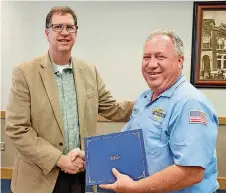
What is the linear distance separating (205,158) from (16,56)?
3.07 m

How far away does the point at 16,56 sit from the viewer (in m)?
3.73

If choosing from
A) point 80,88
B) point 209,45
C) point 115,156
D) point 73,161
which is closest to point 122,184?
point 115,156

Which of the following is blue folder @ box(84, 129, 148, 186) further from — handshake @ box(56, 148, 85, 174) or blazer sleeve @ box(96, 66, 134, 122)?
blazer sleeve @ box(96, 66, 134, 122)

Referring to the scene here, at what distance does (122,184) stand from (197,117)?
396 millimetres

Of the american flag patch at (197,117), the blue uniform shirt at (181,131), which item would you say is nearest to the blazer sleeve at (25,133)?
the blue uniform shirt at (181,131)

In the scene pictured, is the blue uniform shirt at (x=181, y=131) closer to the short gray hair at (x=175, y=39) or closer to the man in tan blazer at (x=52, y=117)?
the short gray hair at (x=175, y=39)

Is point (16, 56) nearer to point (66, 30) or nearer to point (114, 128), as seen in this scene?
point (114, 128)

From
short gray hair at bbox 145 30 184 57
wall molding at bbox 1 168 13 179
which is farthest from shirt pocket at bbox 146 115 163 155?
wall molding at bbox 1 168 13 179

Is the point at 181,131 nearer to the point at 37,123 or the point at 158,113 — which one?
the point at 158,113

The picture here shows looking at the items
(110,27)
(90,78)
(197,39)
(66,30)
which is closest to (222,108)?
(197,39)

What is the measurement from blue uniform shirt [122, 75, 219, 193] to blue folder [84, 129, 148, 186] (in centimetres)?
4

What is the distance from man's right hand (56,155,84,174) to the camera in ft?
5.52

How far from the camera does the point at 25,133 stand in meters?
1.72

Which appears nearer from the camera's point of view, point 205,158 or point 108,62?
point 205,158
